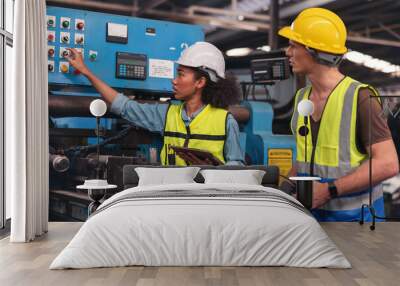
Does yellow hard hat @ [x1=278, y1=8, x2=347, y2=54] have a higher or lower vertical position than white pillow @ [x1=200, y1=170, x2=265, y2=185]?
higher

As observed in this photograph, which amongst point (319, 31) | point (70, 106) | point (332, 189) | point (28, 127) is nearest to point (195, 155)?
point (70, 106)

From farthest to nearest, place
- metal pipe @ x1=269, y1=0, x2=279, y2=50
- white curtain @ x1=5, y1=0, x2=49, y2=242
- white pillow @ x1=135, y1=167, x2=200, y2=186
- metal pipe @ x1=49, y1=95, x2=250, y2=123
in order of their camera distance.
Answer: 1. metal pipe @ x1=269, y1=0, x2=279, y2=50
2. metal pipe @ x1=49, y1=95, x2=250, y2=123
3. white pillow @ x1=135, y1=167, x2=200, y2=186
4. white curtain @ x1=5, y1=0, x2=49, y2=242

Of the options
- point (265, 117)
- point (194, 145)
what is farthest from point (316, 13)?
point (194, 145)

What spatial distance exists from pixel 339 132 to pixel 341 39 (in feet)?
3.42

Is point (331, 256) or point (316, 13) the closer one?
point (331, 256)

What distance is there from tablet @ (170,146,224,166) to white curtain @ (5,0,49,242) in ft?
4.61

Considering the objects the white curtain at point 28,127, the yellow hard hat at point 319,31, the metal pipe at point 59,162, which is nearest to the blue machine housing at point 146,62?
the metal pipe at point 59,162

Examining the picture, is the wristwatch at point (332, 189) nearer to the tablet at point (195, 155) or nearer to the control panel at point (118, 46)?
the tablet at point (195, 155)

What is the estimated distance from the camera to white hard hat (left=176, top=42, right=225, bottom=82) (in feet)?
18.0

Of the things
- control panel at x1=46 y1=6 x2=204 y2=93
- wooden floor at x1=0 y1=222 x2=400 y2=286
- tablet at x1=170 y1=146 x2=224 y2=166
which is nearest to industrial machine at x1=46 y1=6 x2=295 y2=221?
control panel at x1=46 y1=6 x2=204 y2=93

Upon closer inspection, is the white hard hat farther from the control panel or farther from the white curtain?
the white curtain

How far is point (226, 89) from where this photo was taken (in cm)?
548

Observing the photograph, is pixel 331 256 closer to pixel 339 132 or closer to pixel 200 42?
pixel 339 132

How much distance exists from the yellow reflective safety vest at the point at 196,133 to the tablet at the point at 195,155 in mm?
36
